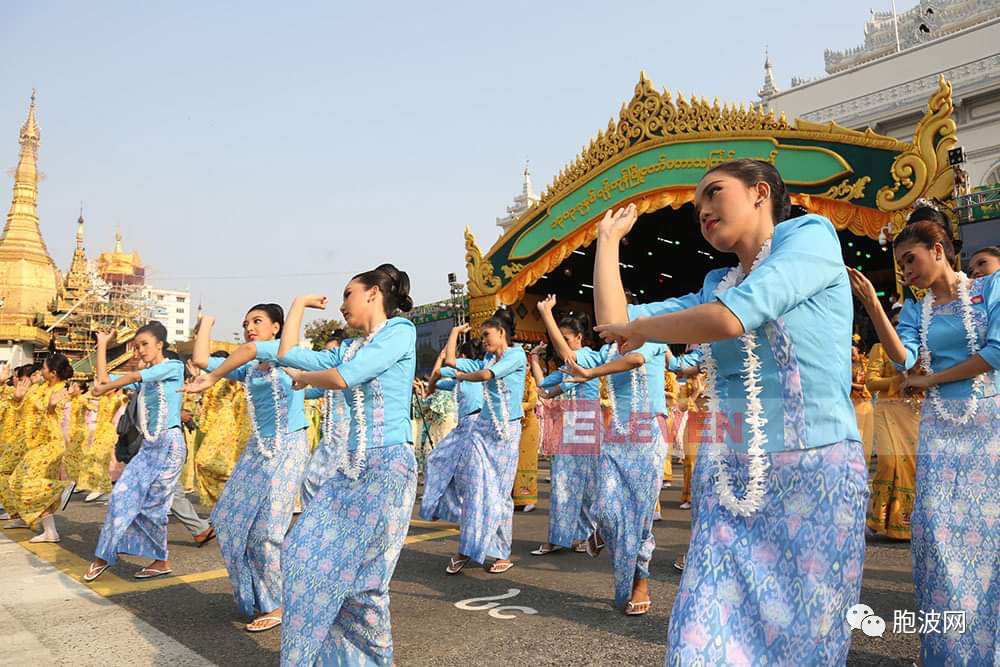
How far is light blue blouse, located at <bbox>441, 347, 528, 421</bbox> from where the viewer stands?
566cm

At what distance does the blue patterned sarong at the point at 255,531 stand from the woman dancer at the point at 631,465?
5.98 ft

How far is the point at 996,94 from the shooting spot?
22.3 metres

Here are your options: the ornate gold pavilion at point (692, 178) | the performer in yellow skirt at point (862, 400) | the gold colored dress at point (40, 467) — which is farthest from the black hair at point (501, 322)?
the ornate gold pavilion at point (692, 178)

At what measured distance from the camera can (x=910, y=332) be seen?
10.6 ft

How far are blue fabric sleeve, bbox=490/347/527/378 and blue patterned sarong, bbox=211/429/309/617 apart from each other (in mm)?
1963

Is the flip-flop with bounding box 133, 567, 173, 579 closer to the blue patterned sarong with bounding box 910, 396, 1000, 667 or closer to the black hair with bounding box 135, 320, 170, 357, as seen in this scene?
the black hair with bounding box 135, 320, 170, 357

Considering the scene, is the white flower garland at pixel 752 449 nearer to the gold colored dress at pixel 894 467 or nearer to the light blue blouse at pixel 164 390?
the light blue blouse at pixel 164 390

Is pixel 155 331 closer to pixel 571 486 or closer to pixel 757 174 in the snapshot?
pixel 571 486

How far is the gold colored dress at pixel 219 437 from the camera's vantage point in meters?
6.99

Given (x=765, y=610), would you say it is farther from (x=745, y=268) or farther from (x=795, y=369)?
(x=745, y=268)

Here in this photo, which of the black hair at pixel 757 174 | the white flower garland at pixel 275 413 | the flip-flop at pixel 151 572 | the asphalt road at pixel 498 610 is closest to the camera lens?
the black hair at pixel 757 174

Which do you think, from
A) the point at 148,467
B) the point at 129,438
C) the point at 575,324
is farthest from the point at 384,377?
the point at 129,438

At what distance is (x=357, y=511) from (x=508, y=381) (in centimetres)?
320

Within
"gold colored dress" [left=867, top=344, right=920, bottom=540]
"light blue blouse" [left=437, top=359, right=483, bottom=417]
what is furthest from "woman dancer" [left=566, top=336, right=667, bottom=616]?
"gold colored dress" [left=867, top=344, right=920, bottom=540]
